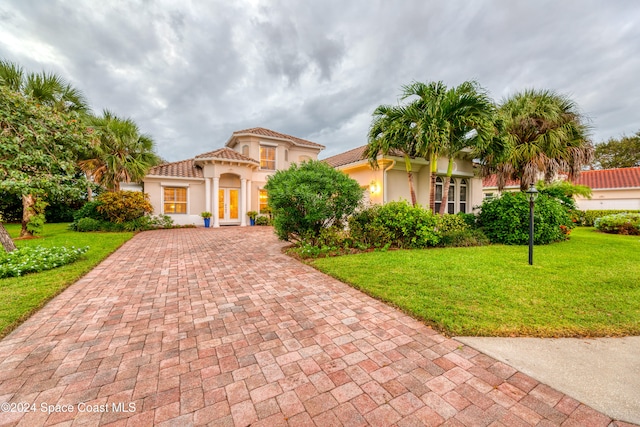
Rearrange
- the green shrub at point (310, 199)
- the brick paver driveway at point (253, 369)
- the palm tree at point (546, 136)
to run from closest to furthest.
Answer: the brick paver driveway at point (253, 369) < the green shrub at point (310, 199) < the palm tree at point (546, 136)

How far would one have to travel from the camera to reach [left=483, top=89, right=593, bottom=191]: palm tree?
10.5 m

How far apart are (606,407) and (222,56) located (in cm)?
1758

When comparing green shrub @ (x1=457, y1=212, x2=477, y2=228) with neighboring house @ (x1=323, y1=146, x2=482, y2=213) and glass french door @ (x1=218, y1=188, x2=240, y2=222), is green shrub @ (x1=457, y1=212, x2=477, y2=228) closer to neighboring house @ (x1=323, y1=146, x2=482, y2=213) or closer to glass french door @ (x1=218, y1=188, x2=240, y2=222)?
neighboring house @ (x1=323, y1=146, x2=482, y2=213)

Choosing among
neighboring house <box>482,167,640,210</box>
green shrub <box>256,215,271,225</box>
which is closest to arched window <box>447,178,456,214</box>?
neighboring house <box>482,167,640,210</box>

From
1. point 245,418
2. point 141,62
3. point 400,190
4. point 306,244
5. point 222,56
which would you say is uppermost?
point 222,56

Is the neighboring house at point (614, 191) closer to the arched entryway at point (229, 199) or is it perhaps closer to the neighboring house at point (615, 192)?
the neighboring house at point (615, 192)

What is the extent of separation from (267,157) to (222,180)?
3487mm

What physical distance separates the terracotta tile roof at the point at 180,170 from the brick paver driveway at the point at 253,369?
12721 mm

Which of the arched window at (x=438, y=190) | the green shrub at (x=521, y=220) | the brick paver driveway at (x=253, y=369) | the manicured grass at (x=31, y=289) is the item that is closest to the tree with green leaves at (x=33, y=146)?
the manicured grass at (x=31, y=289)

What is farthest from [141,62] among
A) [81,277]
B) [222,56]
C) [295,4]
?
[81,277]

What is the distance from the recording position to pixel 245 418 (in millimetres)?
1780

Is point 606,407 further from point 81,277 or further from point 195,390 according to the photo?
point 81,277

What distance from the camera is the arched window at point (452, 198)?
41.6ft

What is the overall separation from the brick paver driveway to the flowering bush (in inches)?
84.2
